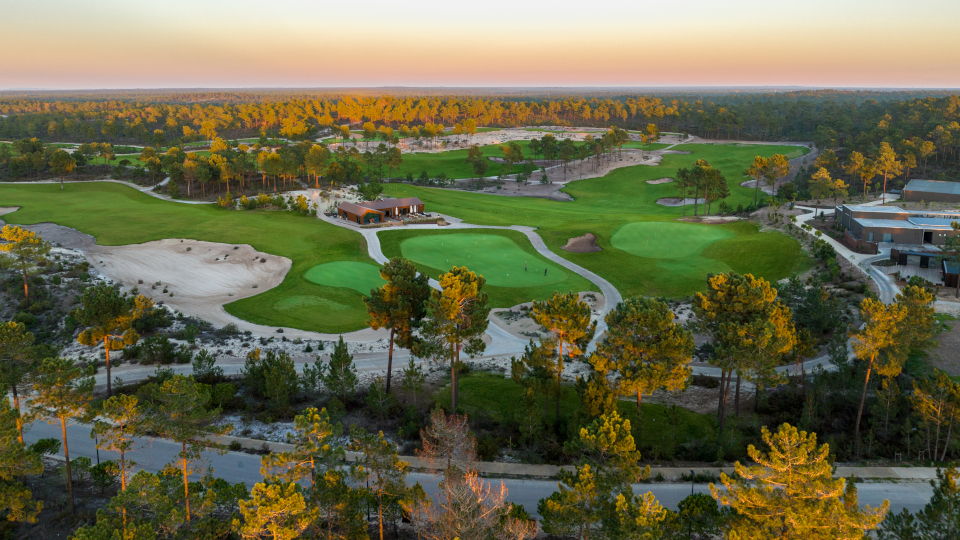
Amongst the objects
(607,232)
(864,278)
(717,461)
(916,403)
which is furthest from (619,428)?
(607,232)

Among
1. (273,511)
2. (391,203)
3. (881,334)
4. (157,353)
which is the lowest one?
(157,353)

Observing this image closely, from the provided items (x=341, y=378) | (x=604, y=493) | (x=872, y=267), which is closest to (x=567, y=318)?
(x=604, y=493)

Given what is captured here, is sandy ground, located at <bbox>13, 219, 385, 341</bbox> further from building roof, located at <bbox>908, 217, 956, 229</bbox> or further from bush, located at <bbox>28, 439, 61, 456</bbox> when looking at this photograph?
building roof, located at <bbox>908, 217, 956, 229</bbox>

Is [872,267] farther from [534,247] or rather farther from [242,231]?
[242,231]

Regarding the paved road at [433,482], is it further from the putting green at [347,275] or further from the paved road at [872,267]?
the putting green at [347,275]

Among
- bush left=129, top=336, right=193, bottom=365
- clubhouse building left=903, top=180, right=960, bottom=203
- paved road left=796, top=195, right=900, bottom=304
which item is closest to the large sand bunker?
bush left=129, top=336, right=193, bottom=365

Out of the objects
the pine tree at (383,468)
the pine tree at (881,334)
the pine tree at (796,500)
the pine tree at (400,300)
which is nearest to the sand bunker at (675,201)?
the pine tree at (881,334)
